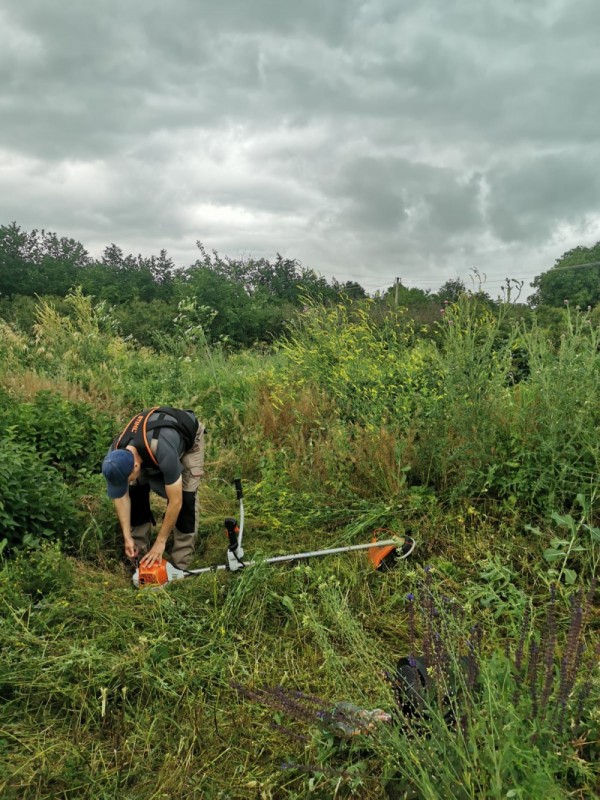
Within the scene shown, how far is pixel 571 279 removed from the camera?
58.2 metres

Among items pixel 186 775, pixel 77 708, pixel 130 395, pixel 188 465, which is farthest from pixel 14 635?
pixel 130 395

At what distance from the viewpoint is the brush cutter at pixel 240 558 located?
3.29m

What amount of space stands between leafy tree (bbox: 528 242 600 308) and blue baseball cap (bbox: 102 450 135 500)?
181ft

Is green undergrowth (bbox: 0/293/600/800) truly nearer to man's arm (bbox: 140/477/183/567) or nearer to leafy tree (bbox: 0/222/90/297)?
man's arm (bbox: 140/477/183/567)

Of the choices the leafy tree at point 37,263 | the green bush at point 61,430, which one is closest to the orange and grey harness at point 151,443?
the green bush at point 61,430

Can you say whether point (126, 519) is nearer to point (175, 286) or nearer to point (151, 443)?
point (151, 443)

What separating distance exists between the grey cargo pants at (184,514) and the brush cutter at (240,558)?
45 centimetres

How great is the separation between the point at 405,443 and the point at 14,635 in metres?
2.74

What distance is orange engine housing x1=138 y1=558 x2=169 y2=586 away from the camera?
3.30 metres

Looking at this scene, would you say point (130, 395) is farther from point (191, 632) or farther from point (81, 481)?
point (191, 632)

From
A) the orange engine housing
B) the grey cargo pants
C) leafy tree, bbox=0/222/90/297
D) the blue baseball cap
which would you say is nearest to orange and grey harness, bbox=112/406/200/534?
the grey cargo pants

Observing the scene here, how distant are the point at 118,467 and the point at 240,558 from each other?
3.11 feet

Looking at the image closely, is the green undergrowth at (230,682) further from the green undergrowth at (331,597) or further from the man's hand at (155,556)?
the man's hand at (155,556)

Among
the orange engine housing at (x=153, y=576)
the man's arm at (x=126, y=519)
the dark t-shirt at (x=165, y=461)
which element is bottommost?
the orange engine housing at (x=153, y=576)
